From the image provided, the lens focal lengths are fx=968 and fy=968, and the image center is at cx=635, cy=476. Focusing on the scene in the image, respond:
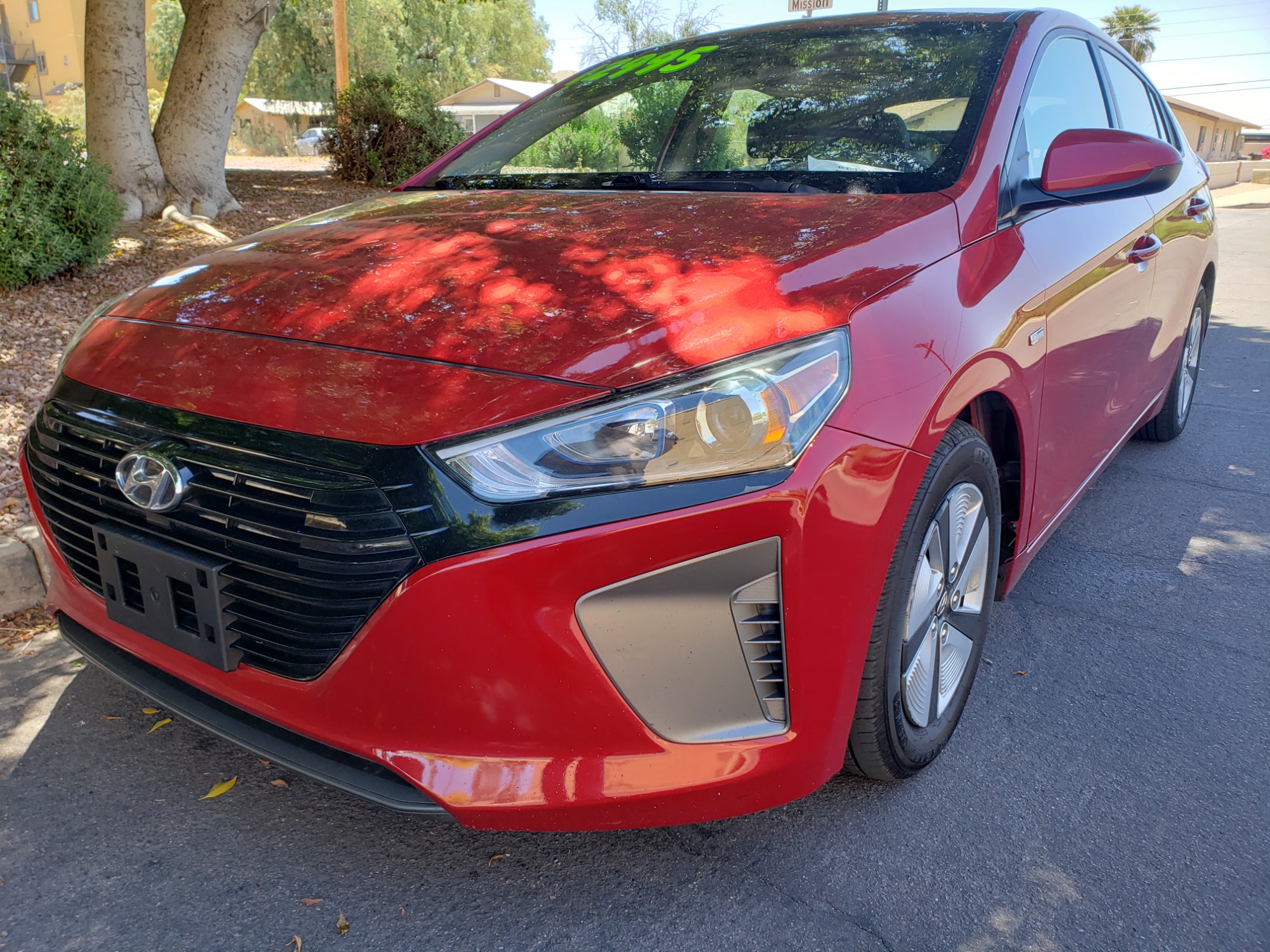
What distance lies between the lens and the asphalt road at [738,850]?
70.7 inches

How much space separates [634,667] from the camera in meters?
1.57

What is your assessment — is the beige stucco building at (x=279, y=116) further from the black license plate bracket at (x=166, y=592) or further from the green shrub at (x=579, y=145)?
the black license plate bracket at (x=166, y=592)

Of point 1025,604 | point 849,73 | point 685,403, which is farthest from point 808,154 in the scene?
point 1025,604

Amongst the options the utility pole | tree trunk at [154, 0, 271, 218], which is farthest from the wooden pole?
tree trunk at [154, 0, 271, 218]

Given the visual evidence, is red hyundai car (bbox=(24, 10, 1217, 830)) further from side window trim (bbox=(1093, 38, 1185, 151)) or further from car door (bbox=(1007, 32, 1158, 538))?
side window trim (bbox=(1093, 38, 1185, 151))

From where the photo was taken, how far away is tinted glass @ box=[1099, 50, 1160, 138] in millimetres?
3514

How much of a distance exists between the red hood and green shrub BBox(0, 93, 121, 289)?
13.1 ft

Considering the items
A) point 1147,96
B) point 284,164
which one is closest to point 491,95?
point 284,164

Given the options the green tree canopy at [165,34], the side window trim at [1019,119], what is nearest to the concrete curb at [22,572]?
the side window trim at [1019,119]

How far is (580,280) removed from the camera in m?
1.92

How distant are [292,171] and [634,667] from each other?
15199mm

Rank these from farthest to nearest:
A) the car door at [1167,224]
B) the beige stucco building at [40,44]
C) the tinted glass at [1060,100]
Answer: the beige stucco building at [40,44]
the car door at [1167,224]
the tinted glass at [1060,100]

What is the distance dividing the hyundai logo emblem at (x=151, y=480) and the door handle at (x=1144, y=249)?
2.78 metres

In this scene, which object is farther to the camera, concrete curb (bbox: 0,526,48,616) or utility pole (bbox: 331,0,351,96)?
utility pole (bbox: 331,0,351,96)
